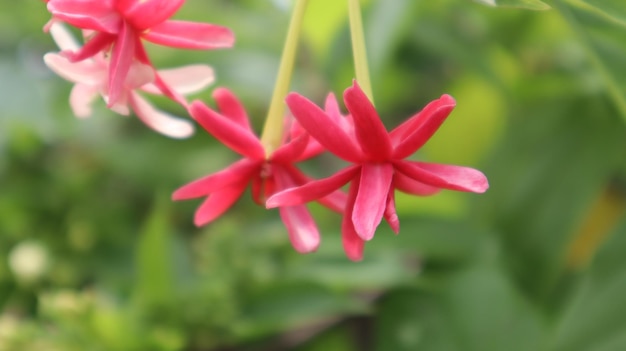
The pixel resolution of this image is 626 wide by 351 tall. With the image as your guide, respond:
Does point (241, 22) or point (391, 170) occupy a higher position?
point (391, 170)

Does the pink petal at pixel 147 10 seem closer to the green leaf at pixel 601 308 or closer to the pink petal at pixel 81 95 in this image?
the pink petal at pixel 81 95

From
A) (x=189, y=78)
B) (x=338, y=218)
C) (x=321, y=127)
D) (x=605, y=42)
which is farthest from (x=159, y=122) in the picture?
(x=338, y=218)

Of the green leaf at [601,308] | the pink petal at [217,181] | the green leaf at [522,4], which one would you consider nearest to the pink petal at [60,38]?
the pink petal at [217,181]

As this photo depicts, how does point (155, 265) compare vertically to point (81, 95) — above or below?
below

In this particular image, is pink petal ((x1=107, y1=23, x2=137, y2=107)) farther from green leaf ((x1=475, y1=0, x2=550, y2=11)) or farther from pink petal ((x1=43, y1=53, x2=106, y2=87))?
green leaf ((x1=475, y1=0, x2=550, y2=11))

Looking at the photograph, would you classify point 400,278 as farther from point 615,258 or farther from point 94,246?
point 94,246

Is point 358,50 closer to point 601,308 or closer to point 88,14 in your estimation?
point 88,14

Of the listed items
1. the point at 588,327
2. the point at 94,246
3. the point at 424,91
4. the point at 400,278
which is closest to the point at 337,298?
the point at 400,278
